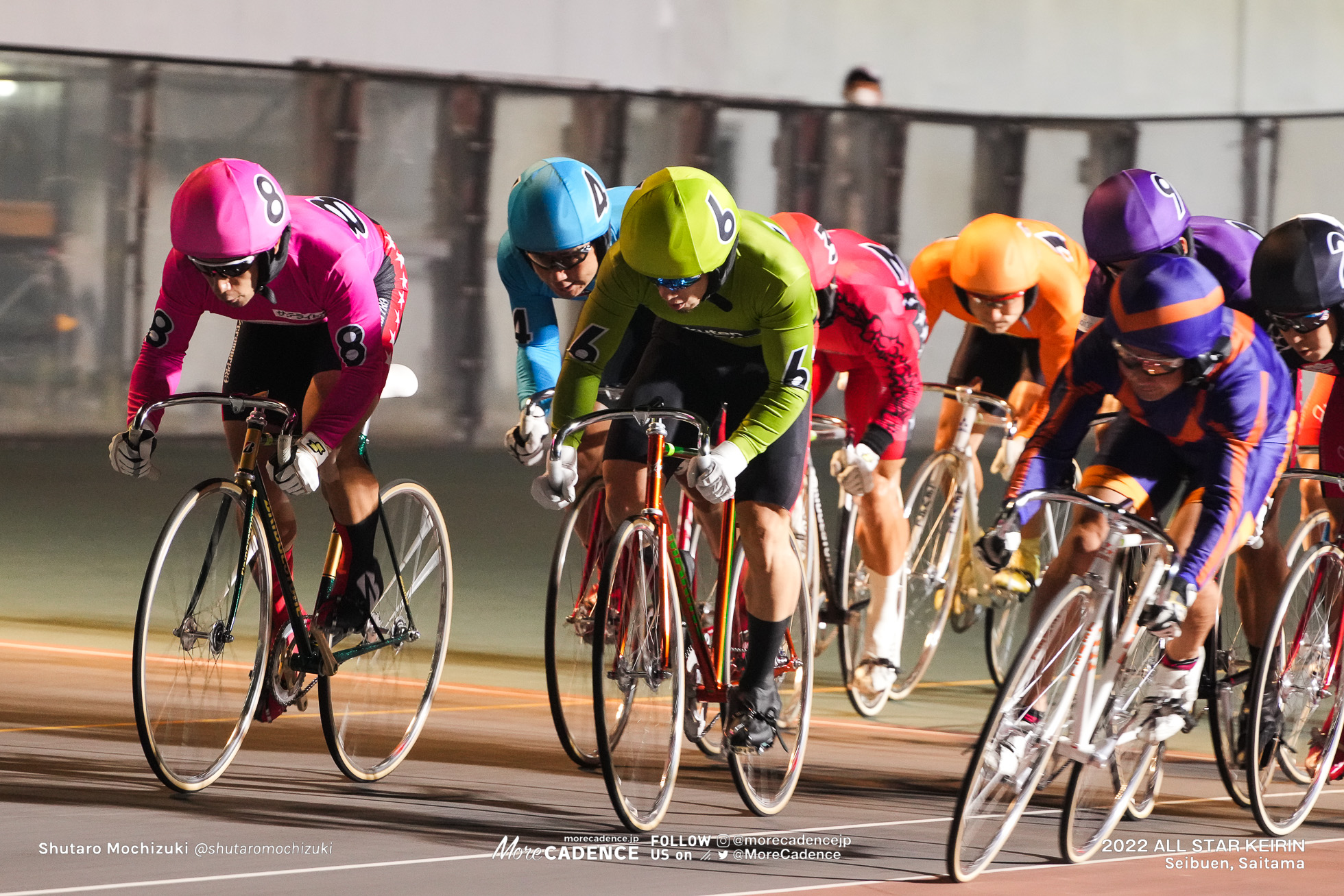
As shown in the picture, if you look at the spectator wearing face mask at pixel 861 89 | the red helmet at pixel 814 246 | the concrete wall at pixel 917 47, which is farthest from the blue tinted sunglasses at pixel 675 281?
the concrete wall at pixel 917 47

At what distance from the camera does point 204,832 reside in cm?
382

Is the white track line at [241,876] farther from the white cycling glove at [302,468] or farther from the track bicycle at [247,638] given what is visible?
the white cycling glove at [302,468]

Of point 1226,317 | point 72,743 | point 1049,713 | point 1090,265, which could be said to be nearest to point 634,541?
point 1049,713

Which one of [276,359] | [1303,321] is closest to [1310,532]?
[1303,321]

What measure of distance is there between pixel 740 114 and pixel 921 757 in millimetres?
8899

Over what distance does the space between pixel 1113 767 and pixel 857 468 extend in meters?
1.45

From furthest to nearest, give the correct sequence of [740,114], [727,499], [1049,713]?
[740,114] < [727,499] < [1049,713]

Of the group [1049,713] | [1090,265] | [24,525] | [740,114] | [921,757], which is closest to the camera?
[1049,713]

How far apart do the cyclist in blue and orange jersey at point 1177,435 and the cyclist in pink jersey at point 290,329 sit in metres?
1.56

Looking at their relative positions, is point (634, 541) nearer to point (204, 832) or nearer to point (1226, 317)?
point (204, 832)

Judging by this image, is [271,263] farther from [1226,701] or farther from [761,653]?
[1226,701]

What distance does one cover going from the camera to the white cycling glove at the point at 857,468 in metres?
5.12

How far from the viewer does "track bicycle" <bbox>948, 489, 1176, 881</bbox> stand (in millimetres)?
3506

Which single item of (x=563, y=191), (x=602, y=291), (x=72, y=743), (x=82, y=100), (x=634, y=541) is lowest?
(x=72, y=743)
